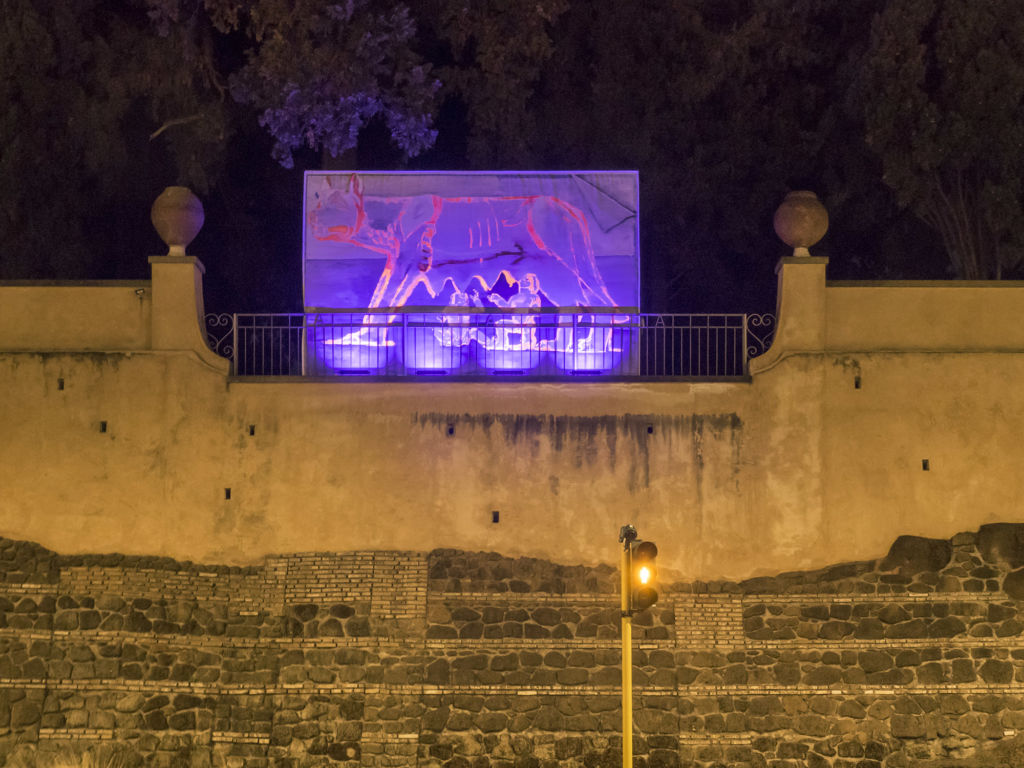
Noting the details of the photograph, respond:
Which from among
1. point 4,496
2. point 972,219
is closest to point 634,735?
point 4,496

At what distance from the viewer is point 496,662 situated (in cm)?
1301

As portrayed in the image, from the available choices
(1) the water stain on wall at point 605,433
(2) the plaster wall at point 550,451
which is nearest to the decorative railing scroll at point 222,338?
(2) the plaster wall at point 550,451

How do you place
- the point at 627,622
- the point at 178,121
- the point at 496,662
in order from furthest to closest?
the point at 178,121
the point at 496,662
the point at 627,622

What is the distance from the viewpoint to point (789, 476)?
13453 mm

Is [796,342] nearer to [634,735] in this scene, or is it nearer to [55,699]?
[634,735]

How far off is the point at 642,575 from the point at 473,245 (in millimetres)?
5203

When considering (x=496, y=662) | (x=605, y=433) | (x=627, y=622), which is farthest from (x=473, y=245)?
(x=627, y=622)

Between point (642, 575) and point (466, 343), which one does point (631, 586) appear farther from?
point (466, 343)

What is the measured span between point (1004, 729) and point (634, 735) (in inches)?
154

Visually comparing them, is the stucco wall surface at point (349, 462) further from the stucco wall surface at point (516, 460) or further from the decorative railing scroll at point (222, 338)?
the decorative railing scroll at point (222, 338)

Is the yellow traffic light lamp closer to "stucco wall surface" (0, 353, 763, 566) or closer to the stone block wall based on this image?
the stone block wall

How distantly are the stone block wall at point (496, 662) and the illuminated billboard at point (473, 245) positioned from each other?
3121mm

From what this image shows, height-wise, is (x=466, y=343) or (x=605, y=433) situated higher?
(x=466, y=343)

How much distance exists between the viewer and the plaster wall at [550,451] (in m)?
13.3
